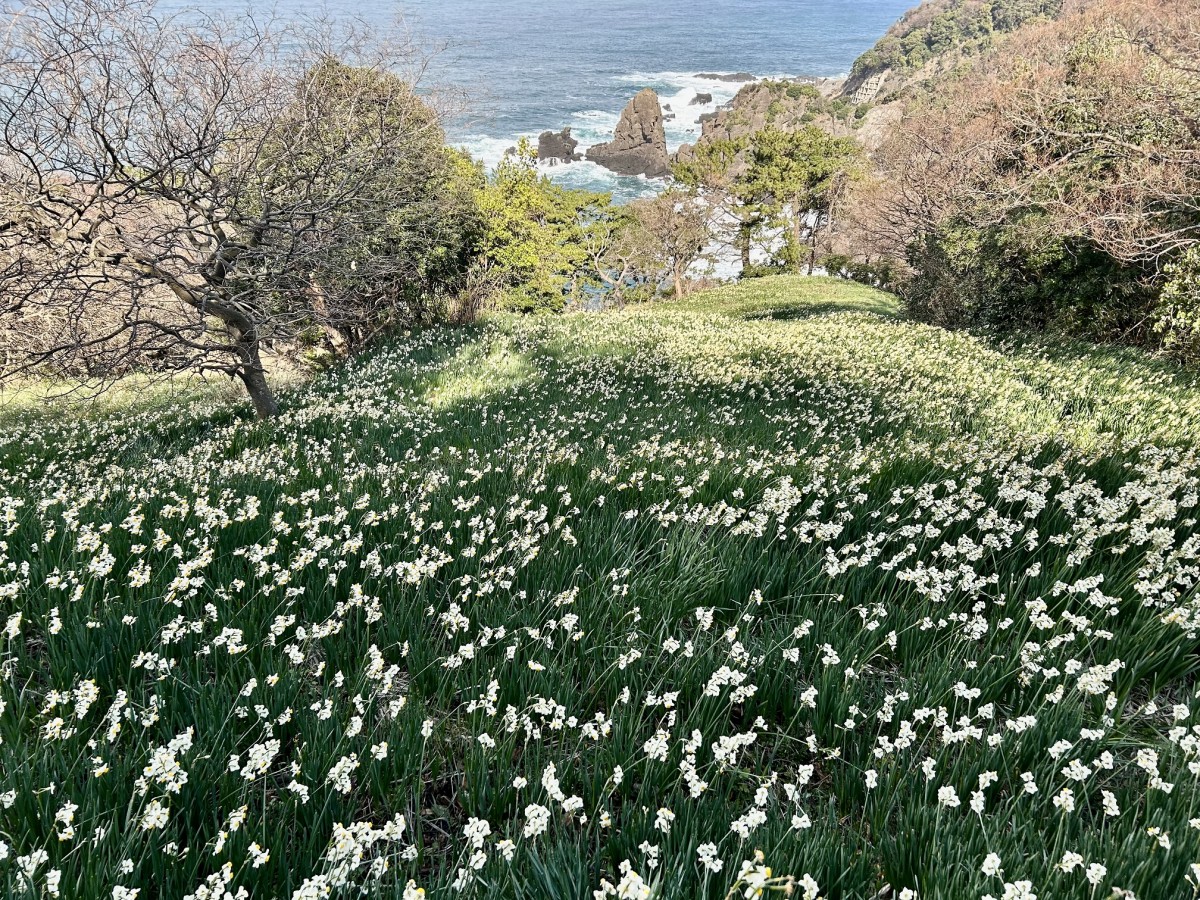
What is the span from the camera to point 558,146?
86312mm

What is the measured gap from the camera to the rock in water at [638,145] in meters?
86.2

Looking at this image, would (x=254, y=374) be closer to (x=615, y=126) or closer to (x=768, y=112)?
(x=768, y=112)

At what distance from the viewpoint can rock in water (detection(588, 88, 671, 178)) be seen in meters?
86.2

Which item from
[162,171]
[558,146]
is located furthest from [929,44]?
[162,171]

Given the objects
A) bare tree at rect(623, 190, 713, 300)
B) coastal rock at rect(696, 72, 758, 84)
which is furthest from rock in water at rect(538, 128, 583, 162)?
coastal rock at rect(696, 72, 758, 84)

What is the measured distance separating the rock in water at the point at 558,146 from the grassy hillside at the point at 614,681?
3526 inches

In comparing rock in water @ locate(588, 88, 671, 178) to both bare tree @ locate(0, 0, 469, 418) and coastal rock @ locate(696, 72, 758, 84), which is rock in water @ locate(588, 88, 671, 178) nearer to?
coastal rock @ locate(696, 72, 758, 84)

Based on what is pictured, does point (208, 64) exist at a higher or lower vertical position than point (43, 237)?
higher

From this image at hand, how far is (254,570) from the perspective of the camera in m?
3.50

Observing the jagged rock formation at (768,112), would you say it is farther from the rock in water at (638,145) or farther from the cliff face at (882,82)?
the rock in water at (638,145)

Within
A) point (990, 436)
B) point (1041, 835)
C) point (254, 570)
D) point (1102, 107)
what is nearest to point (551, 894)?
point (1041, 835)

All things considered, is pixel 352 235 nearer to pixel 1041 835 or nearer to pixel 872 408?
pixel 872 408

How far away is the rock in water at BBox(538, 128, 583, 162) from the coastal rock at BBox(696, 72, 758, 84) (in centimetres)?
6714

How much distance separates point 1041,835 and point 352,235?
10.7m
